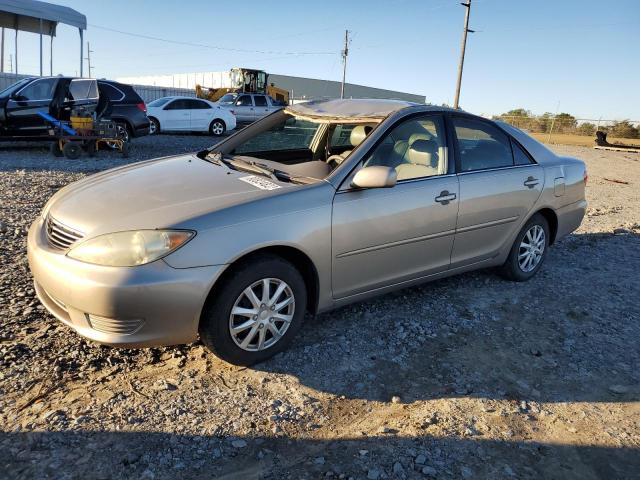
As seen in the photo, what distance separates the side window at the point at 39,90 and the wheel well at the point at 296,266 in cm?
1056

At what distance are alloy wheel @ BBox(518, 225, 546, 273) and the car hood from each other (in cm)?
266

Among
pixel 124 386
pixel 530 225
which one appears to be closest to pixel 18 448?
pixel 124 386

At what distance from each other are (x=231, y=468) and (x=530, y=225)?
3.59 m

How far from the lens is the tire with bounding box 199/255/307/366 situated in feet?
9.14

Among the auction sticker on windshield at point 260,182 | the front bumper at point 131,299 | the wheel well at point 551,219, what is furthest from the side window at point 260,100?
the front bumper at point 131,299

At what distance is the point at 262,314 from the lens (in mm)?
2965

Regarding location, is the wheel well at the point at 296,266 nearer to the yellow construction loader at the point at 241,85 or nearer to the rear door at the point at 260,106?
the rear door at the point at 260,106

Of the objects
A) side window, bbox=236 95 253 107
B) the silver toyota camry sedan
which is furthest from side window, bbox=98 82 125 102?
side window, bbox=236 95 253 107

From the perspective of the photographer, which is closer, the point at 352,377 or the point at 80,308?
the point at 80,308

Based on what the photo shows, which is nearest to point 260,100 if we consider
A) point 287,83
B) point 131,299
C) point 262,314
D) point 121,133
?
point 121,133

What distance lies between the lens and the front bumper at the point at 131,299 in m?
2.54

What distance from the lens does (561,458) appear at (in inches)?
97.8

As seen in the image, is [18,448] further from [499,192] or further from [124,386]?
[499,192]

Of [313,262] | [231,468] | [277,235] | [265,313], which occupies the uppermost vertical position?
[277,235]
